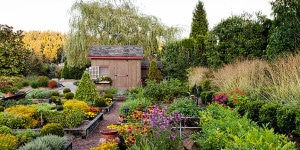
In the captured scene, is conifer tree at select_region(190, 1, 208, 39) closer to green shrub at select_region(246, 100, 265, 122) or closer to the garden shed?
the garden shed

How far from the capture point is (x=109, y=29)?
25.0 m

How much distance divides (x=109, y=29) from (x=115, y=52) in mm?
5730

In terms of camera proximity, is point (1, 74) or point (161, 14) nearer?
point (1, 74)

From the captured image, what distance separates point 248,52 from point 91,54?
977 cm

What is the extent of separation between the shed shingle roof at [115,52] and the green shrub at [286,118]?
1381 centimetres

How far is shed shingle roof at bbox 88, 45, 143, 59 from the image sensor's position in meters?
19.4

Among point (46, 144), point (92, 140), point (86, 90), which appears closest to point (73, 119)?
point (92, 140)

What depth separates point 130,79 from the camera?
64.3 feet

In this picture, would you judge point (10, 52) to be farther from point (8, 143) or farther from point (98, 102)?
point (8, 143)

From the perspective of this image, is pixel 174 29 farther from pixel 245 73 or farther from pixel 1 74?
pixel 245 73

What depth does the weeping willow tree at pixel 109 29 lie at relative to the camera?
23719 millimetres

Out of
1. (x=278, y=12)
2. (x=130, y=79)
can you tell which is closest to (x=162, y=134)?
(x=278, y=12)

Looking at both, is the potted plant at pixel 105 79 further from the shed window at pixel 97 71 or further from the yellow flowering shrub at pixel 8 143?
the yellow flowering shrub at pixel 8 143

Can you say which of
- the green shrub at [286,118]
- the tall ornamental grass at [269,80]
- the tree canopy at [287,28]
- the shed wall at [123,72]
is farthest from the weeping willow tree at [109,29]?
the green shrub at [286,118]
